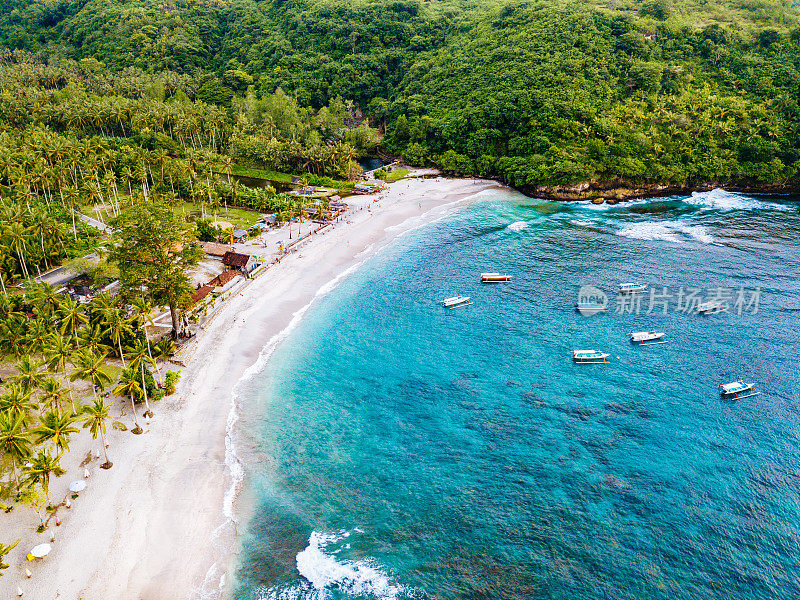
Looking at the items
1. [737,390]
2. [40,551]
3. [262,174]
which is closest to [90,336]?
[40,551]

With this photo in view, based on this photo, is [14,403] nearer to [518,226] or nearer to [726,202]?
[518,226]

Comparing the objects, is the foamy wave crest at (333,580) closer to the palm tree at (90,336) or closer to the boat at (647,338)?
the palm tree at (90,336)

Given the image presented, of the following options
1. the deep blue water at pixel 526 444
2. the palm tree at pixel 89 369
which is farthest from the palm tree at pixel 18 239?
the deep blue water at pixel 526 444

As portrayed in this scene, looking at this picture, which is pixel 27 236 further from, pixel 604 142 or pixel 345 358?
pixel 604 142

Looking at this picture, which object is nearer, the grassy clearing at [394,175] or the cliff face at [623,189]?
the cliff face at [623,189]

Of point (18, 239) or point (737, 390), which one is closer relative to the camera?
point (737, 390)

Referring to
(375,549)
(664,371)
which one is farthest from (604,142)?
(375,549)
